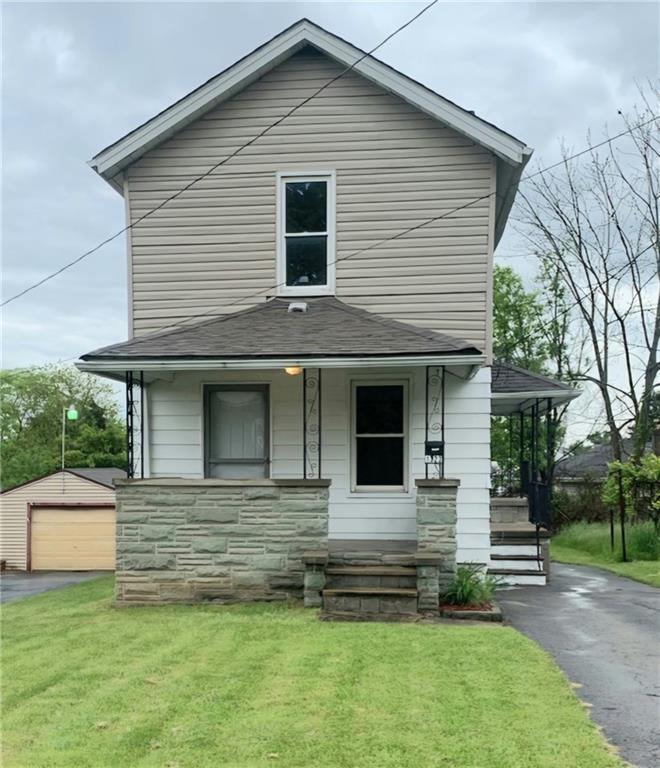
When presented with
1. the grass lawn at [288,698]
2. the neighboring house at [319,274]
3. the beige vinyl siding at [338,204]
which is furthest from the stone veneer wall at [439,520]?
the beige vinyl siding at [338,204]

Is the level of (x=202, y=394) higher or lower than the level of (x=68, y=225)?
lower

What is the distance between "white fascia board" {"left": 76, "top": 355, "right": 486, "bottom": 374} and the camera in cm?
777

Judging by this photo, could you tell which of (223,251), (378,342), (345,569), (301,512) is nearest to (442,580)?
(345,569)

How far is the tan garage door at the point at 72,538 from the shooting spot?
22.8 m

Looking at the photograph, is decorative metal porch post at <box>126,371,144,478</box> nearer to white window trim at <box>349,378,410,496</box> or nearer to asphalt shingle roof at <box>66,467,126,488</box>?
white window trim at <box>349,378,410,496</box>

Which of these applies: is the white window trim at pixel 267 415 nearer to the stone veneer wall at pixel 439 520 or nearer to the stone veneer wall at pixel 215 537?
the stone veneer wall at pixel 215 537

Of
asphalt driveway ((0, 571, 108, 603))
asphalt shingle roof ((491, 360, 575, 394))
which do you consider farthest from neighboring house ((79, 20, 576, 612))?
asphalt driveway ((0, 571, 108, 603))

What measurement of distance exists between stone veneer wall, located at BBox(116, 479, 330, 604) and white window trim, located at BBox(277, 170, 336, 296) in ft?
9.97

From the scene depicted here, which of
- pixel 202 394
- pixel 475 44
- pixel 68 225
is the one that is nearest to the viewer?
pixel 202 394

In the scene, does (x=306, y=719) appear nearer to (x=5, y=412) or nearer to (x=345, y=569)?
(x=345, y=569)

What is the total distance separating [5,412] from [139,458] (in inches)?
1469

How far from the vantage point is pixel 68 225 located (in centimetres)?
2180

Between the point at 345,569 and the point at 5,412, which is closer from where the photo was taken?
the point at 345,569

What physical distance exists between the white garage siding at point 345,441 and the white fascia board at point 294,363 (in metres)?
1.39
